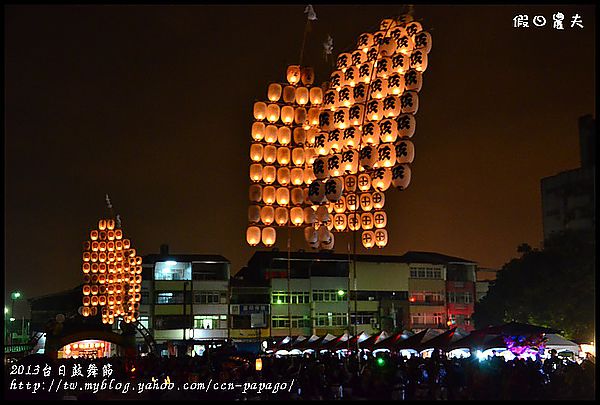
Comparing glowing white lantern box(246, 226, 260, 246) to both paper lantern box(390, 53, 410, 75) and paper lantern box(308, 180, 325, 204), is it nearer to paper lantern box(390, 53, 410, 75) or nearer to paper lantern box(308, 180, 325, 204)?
paper lantern box(308, 180, 325, 204)

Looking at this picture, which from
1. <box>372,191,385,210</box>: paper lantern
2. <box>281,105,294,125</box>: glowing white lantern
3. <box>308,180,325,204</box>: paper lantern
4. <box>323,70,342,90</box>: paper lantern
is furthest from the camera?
<box>281,105,294,125</box>: glowing white lantern

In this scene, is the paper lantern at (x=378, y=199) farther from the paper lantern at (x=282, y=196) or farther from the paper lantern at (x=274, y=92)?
the paper lantern at (x=274, y=92)

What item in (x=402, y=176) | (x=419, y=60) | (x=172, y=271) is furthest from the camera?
(x=172, y=271)

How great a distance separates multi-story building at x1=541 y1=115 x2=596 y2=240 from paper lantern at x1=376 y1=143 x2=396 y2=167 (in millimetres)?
10511

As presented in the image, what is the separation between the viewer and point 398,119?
20266 millimetres

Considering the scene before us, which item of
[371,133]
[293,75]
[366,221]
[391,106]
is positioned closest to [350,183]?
[366,221]

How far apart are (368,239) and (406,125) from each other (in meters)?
4.34

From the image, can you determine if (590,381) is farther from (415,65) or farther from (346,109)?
(346,109)

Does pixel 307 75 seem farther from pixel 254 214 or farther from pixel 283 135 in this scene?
pixel 254 214

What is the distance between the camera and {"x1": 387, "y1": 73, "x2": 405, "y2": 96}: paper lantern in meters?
20.2

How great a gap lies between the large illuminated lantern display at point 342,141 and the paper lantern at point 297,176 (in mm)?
36

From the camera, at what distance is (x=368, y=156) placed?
2103 cm

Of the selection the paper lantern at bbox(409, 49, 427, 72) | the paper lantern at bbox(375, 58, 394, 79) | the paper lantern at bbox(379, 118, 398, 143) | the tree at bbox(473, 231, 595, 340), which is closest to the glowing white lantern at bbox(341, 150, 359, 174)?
the paper lantern at bbox(379, 118, 398, 143)

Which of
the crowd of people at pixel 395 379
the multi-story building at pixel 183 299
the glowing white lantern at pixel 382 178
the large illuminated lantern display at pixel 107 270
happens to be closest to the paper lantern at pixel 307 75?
the glowing white lantern at pixel 382 178
